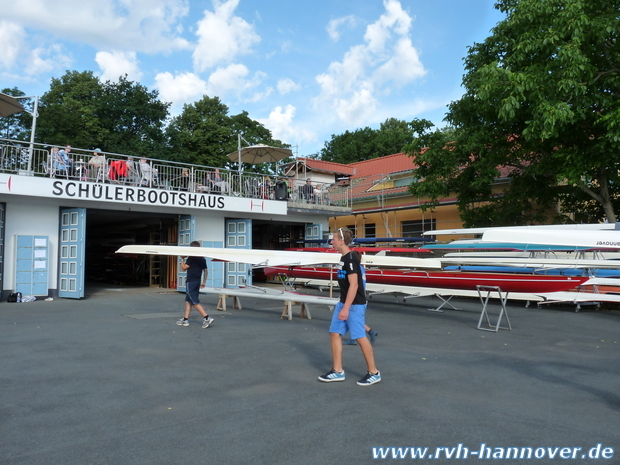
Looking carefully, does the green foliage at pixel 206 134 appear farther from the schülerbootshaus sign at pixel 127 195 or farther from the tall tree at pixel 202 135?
the schülerbootshaus sign at pixel 127 195

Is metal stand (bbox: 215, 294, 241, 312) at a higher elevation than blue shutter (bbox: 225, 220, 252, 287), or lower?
lower

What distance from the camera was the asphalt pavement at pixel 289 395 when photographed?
11.8 ft

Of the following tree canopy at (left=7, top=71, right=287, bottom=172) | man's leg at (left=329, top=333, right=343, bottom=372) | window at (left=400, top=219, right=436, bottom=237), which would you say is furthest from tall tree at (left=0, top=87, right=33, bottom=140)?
man's leg at (left=329, top=333, right=343, bottom=372)

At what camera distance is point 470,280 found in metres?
11.3

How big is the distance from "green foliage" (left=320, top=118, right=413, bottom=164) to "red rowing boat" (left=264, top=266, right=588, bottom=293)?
102 feet

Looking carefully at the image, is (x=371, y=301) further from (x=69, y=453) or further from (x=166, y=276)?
(x=69, y=453)

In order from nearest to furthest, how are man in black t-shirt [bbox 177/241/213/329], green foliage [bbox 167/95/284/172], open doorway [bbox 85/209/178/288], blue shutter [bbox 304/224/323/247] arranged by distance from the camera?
1. man in black t-shirt [bbox 177/241/213/329]
2. open doorway [bbox 85/209/178/288]
3. blue shutter [bbox 304/224/323/247]
4. green foliage [bbox 167/95/284/172]

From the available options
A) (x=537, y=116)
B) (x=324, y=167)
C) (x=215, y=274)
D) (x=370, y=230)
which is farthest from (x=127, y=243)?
(x=537, y=116)

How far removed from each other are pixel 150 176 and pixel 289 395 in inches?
487

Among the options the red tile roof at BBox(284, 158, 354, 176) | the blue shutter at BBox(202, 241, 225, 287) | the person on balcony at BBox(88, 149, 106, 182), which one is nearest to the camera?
the person on balcony at BBox(88, 149, 106, 182)

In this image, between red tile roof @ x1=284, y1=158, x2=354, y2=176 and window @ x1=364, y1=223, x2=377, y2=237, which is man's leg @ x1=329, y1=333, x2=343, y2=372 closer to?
window @ x1=364, y1=223, x2=377, y2=237

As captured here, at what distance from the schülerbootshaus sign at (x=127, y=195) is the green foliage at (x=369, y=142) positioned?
91.8 feet

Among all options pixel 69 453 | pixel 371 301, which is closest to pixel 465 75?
pixel 371 301

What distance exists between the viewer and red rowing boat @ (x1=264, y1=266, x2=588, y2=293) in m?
10.2
